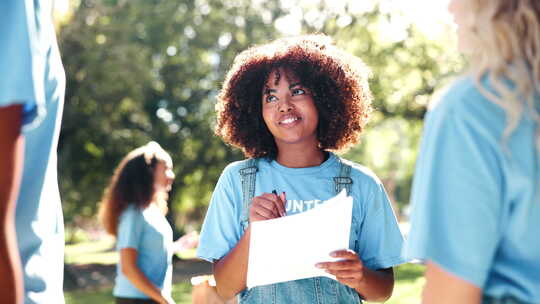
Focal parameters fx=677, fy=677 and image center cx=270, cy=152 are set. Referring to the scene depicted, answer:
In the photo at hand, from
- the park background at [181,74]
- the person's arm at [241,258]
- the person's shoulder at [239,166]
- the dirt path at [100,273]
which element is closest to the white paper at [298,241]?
the person's arm at [241,258]

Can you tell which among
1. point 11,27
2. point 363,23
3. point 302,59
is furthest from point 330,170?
point 363,23

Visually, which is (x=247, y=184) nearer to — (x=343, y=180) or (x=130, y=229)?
(x=343, y=180)

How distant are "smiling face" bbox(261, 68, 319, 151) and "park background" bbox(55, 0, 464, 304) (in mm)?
9750

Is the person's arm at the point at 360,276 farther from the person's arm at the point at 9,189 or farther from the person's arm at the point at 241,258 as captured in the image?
the person's arm at the point at 9,189

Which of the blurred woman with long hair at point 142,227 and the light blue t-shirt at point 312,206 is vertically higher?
the light blue t-shirt at point 312,206

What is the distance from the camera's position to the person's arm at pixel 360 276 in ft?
8.27

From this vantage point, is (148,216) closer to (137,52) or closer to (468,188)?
(468,188)

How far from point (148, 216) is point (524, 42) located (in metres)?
4.04

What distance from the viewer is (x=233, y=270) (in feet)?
9.02

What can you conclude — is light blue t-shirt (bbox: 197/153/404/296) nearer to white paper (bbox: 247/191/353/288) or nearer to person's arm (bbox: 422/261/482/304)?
white paper (bbox: 247/191/353/288)

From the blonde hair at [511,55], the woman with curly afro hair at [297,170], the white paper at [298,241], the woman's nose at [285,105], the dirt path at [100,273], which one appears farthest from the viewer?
the dirt path at [100,273]

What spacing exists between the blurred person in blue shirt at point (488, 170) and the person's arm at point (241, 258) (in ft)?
3.72

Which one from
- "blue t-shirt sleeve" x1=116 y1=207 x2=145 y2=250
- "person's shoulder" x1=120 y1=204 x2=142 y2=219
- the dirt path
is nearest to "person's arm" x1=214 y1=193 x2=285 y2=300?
"blue t-shirt sleeve" x1=116 y1=207 x2=145 y2=250

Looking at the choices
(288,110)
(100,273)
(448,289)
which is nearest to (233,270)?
(288,110)
